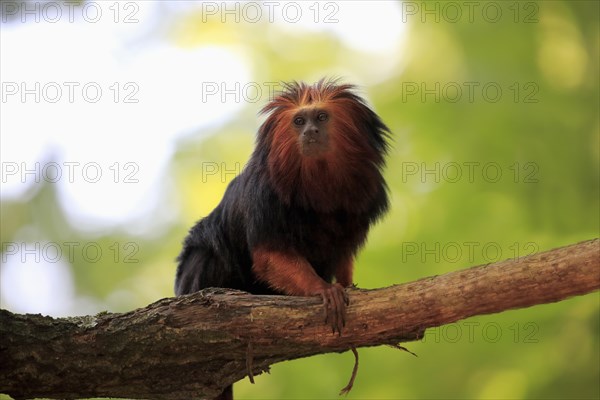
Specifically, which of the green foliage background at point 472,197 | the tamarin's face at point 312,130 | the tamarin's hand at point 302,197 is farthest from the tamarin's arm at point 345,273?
the green foliage background at point 472,197

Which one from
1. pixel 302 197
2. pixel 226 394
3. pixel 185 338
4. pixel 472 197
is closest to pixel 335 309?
pixel 185 338

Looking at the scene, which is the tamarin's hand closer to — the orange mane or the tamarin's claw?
the orange mane

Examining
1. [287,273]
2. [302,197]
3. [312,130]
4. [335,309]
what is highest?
[312,130]

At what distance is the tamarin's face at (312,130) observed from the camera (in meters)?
5.26

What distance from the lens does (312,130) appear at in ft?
17.3

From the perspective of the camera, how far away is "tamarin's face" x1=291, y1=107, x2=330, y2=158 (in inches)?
207

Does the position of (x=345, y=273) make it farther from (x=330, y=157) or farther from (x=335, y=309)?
(x=335, y=309)

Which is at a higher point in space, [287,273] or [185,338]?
[287,273]

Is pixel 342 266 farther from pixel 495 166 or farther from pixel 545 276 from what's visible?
pixel 495 166

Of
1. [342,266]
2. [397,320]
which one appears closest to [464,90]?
[342,266]

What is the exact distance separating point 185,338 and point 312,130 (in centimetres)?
175

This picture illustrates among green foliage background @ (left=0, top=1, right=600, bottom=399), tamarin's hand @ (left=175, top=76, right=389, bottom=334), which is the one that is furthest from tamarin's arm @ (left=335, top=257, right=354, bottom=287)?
green foliage background @ (left=0, top=1, right=600, bottom=399)

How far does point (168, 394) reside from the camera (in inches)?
187

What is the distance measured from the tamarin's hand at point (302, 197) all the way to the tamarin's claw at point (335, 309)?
501mm
